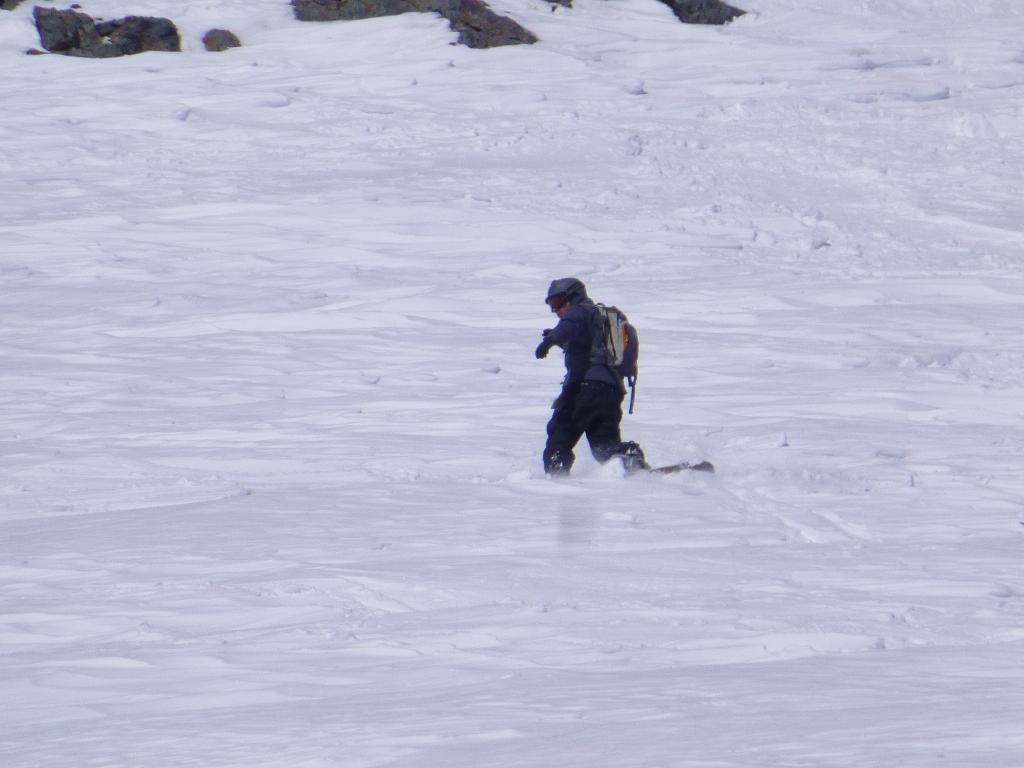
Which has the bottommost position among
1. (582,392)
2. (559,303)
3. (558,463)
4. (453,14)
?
(558,463)

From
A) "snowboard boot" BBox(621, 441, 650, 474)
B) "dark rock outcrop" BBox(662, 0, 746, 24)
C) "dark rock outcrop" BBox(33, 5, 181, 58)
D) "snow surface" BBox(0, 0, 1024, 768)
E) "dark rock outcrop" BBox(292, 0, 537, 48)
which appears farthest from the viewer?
"dark rock outcrop" BBox(662, 0, 746, 24)

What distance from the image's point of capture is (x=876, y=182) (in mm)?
18234

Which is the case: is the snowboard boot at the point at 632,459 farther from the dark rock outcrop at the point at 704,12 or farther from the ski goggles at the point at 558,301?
the dark rock outcrop at the point at 704,12

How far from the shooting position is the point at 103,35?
22781 millimetres

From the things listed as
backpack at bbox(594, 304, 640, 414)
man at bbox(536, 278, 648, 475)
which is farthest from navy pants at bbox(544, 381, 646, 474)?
backpack at bbox(594, 304, 640, 414)

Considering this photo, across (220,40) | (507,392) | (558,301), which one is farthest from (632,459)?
(220,40)

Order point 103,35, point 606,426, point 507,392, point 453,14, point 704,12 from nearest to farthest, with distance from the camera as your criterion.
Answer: point 606,426
point 507,392
point 103,35
point 453,14
point 704,12

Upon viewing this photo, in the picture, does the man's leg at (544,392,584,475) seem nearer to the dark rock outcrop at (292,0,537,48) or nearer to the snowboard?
the snowboard

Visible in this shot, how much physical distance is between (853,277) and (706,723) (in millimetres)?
12116

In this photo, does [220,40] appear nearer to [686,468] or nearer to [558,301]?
[558,301]

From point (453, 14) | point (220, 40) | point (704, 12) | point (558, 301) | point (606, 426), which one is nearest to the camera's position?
point (558, 301)

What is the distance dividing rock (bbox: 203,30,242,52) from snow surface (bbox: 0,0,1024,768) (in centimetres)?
24

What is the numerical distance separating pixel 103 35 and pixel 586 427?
1667 centimetres

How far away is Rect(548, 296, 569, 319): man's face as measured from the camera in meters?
8.77
